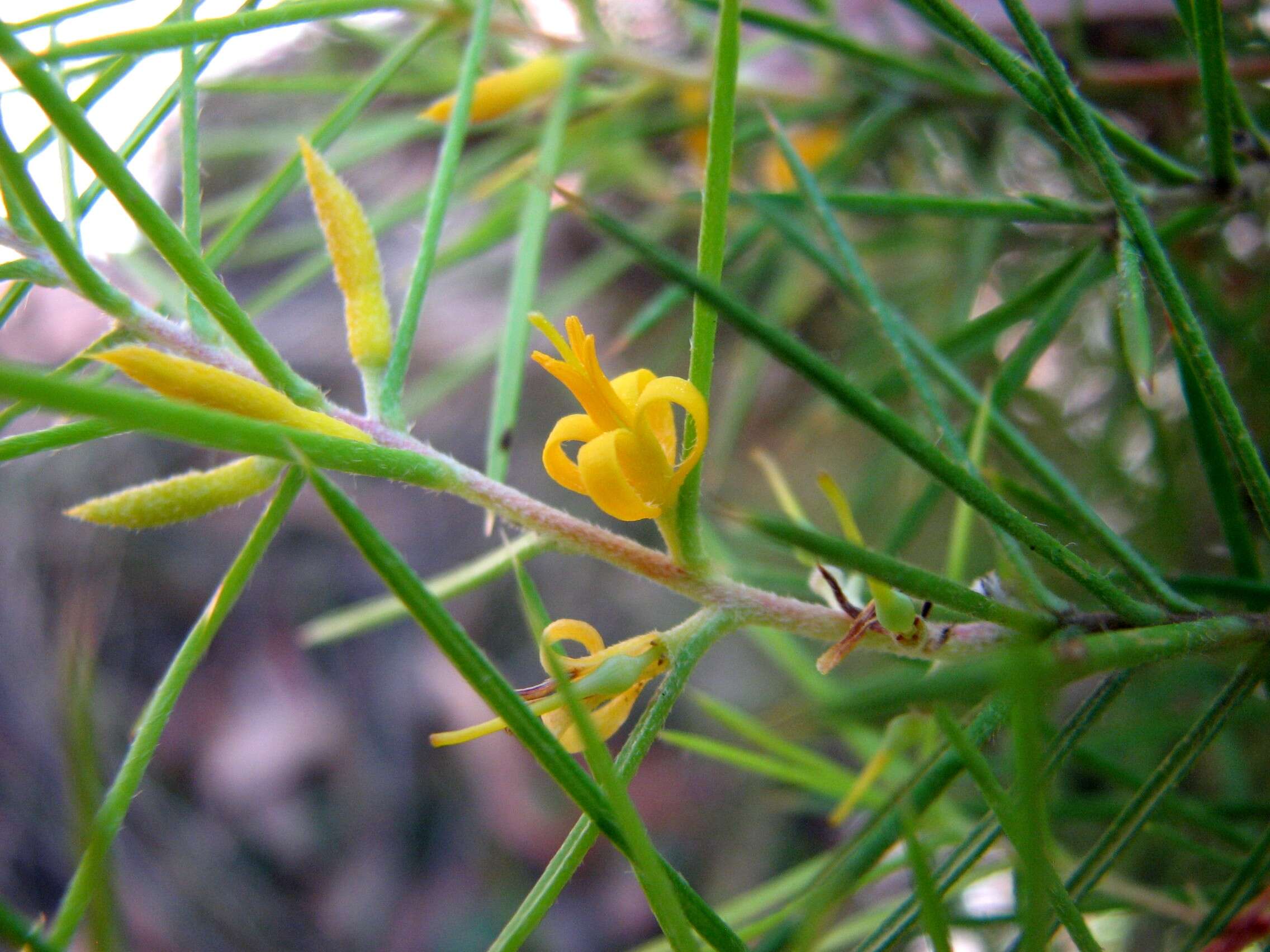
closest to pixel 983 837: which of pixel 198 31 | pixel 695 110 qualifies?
pixel 198 31

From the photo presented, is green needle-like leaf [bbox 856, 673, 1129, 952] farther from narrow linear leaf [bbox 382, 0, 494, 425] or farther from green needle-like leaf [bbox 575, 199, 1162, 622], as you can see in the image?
narrow linear leaf [bbox 382, 0, 494, 425]

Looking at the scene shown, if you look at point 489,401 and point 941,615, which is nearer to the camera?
point 941,615

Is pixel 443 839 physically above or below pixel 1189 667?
below

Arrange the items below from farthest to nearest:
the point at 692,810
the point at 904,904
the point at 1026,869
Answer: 1. the point at 692,810
2. the point at 904,904
3. the point at 1026,869

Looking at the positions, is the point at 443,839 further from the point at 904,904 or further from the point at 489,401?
the point at 904,904

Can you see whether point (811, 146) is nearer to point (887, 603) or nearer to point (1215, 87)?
point (1215, 87)

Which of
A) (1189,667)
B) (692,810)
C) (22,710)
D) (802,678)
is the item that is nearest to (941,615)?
(802,678)
